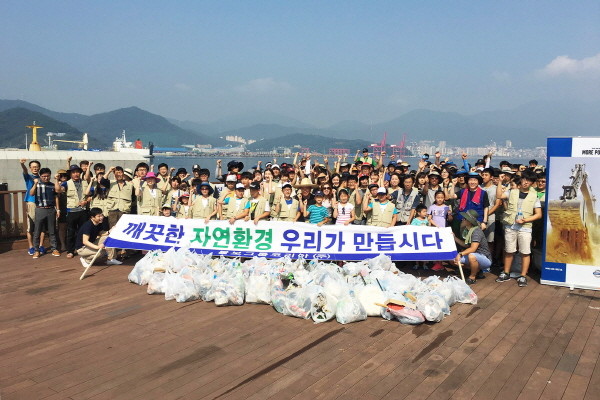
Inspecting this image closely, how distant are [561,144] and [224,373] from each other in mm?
5977

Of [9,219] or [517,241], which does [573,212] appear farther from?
[9,219]

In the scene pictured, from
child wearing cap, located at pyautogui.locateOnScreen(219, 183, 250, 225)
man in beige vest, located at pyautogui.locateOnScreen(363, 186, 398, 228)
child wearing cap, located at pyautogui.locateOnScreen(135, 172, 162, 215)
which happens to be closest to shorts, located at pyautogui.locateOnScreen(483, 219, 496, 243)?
man in beige vest, located at pyautogui.locateOnScreen(363, 186, 398, 228)

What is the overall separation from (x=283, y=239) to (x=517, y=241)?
12.5 ft

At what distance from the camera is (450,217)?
24.3 feet

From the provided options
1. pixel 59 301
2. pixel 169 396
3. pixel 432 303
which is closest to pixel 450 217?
pixel 432 303

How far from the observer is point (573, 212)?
6609mm

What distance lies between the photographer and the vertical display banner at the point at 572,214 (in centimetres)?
649

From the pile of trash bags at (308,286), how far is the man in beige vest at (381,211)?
0.88 metres

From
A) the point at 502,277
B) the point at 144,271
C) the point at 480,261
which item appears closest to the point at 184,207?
the point at 144,271

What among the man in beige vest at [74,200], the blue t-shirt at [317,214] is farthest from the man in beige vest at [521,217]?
the man in beige vest at [74,200]

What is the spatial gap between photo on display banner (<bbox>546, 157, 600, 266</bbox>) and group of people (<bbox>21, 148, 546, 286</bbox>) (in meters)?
0.30

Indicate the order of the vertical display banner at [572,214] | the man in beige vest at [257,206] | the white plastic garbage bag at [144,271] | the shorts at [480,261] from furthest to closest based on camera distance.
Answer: the man in beige vest at [257,206], the shorts at [480,261], the white plastic garbage bag at [144,271], the vertical display banner at [572,214]

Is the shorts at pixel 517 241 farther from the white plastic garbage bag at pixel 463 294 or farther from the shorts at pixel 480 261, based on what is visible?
the white plastic garbage bag at pixel 463 294

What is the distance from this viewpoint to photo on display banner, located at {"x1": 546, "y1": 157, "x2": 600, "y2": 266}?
256 inches
